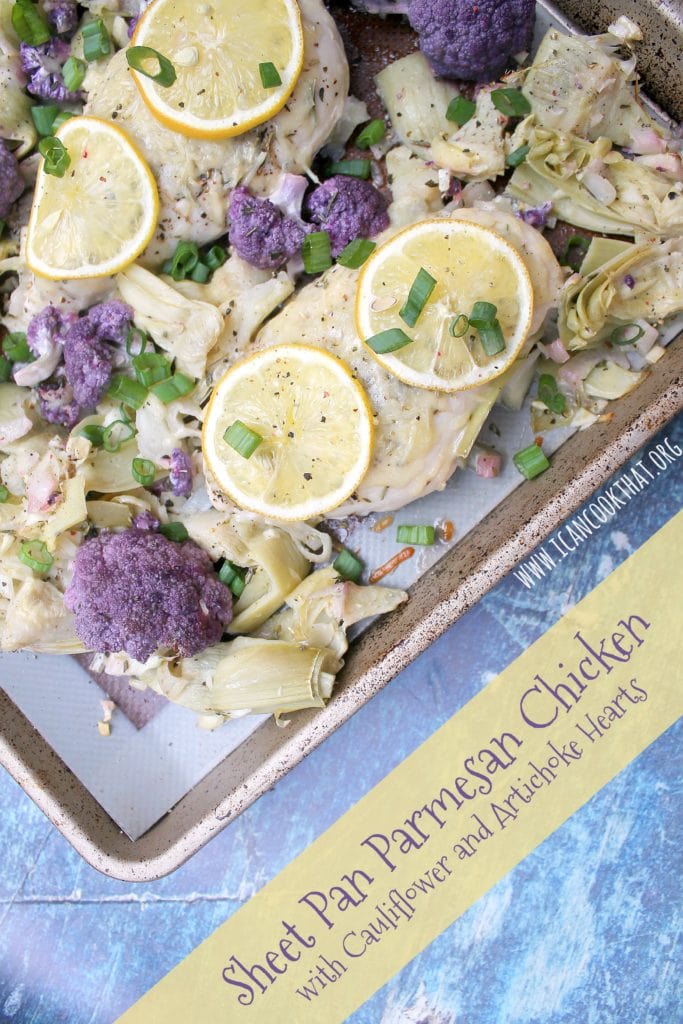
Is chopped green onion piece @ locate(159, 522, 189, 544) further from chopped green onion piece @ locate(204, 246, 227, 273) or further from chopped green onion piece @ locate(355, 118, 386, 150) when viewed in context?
chopped green onion piece @ locate(355, 118, 386, 150)

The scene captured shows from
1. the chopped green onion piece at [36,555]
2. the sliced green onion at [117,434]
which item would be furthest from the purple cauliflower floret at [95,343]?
the chopped green onion piece at [36,555]

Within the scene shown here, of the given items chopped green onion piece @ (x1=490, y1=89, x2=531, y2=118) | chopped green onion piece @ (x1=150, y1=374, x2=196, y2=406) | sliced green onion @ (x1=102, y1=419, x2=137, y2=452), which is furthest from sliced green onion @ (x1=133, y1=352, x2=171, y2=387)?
chopped green onion piece @ (x1=490, y1=89, x2=531, y2=118)

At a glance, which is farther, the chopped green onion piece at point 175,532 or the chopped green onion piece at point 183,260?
the chopped green onion piece at point 175,532

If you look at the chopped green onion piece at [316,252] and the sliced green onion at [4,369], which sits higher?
the chopped green onion piece at [316,252]

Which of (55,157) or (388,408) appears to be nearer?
(388,408)

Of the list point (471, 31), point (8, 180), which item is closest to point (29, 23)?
point (8, 180)

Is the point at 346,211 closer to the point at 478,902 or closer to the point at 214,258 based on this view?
the point at 214,258

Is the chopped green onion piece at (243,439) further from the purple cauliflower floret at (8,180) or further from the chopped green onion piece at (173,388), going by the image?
the purple cauliflower floret at (8,180)
